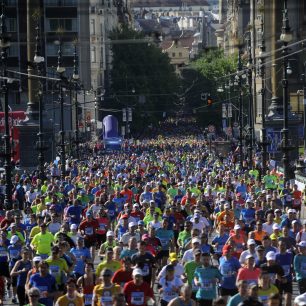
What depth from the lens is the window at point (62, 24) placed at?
117 meters

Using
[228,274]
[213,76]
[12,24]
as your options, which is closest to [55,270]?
[228,274]

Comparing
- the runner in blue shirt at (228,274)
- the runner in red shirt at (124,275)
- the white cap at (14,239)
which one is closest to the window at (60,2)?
the white cap at (14,239)

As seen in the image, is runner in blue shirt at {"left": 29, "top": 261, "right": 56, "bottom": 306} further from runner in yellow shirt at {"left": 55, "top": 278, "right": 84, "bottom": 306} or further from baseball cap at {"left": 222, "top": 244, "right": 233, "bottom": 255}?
baseball cap at {"left": 222, "top": 244, "right": 233, "bottom": 255}

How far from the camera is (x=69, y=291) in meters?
16.2

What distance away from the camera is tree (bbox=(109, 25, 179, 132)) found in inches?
5276

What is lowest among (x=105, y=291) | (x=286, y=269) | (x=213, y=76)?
(x=286, y=269)

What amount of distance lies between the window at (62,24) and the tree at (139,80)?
11879 millimetres

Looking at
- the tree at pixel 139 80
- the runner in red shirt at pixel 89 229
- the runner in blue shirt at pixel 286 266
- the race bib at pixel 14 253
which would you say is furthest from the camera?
A: the tree at pixel 139 80

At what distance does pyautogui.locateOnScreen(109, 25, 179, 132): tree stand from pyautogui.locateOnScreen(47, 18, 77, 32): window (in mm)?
11879

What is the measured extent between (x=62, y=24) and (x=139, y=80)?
21.8 meters

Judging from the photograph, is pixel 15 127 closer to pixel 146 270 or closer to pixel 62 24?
pixel 146 270

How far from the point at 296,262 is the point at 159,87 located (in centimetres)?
12432

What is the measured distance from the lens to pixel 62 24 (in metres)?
118

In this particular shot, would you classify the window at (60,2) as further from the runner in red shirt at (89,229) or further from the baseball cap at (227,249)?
the baseball cap at (227,249)
